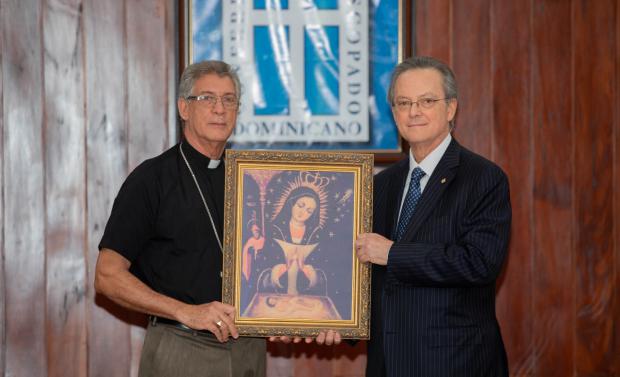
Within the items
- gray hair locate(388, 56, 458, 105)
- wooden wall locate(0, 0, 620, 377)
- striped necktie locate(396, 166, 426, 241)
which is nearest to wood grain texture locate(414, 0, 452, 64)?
wooden wall locate(0, 0, 620, 377)

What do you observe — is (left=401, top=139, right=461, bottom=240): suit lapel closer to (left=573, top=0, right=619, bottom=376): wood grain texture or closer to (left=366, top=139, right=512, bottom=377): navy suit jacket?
(left=366, top=139, right=512, bottom=377): navy suit jacket

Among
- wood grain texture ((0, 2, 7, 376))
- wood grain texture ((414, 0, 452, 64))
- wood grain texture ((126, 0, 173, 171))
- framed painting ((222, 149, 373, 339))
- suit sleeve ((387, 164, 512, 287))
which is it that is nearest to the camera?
suit sleeve ((387, 164, 512, 287))

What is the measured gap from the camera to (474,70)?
124 inches

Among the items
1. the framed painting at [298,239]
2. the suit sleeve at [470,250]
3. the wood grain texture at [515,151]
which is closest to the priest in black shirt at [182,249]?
the framed painting at [298,239]

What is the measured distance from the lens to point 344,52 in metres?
3.11

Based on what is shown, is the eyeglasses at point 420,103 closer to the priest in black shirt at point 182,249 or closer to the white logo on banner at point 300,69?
the priest in black shirt at point 182,249

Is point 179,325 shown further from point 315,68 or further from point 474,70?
point 474,70

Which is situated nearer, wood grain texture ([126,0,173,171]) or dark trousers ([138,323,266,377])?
dark trousers ([138,323,266,377])

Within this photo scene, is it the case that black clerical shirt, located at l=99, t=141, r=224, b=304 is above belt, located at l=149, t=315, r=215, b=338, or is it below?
above

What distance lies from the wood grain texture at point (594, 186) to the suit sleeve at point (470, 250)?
130 cm

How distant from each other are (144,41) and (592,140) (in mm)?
2209

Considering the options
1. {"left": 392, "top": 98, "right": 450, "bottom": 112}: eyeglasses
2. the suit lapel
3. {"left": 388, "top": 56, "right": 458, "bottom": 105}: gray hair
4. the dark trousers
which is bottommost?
the dark trousers

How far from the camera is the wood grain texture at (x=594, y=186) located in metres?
3.20

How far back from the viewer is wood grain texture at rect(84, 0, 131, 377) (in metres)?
2.98
